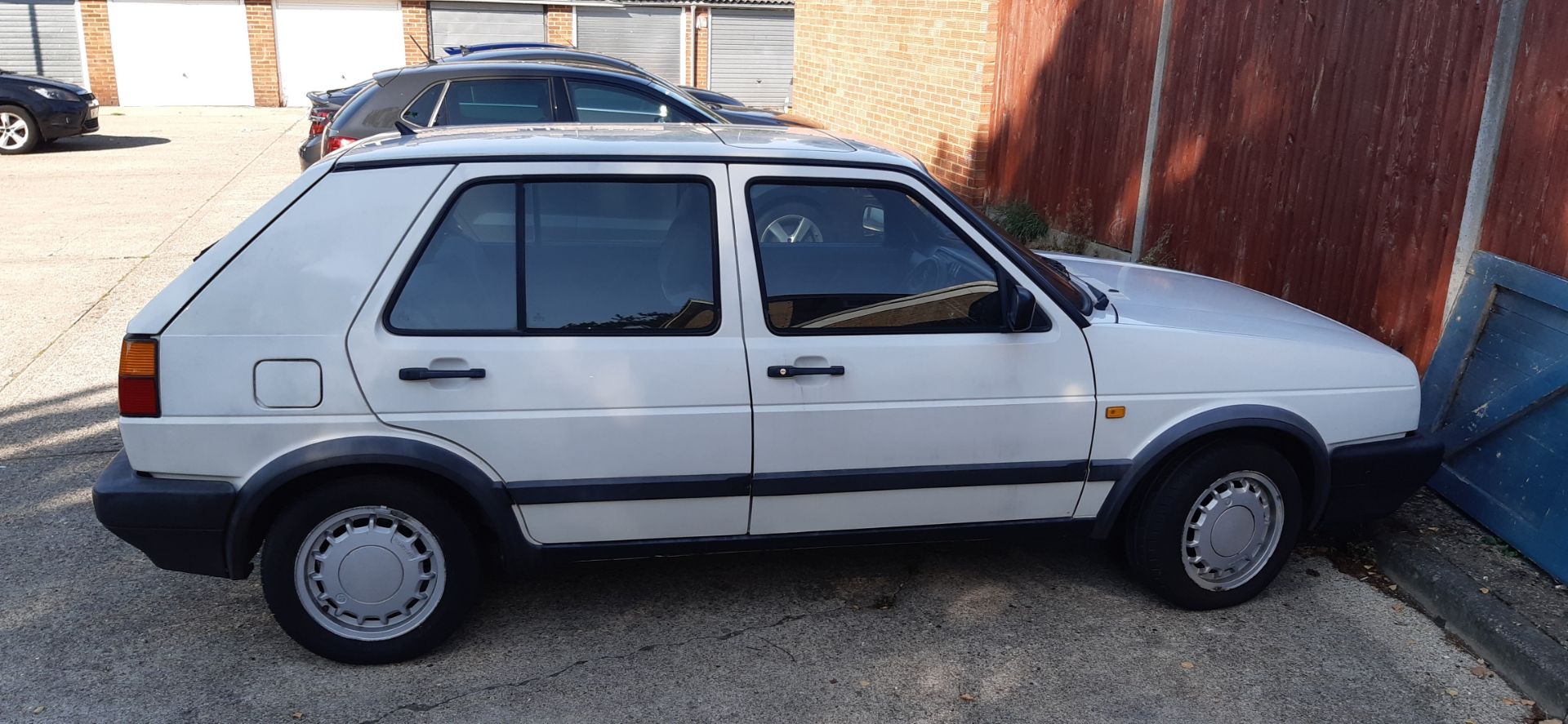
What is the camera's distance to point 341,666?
158 inches

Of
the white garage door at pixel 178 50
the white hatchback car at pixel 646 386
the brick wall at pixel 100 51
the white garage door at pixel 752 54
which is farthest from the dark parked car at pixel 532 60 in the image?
the brick wall at pixel 100 51

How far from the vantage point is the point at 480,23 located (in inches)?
1061

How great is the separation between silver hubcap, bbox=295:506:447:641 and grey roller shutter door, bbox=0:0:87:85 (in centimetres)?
2568

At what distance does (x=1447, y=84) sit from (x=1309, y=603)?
2.71 meters

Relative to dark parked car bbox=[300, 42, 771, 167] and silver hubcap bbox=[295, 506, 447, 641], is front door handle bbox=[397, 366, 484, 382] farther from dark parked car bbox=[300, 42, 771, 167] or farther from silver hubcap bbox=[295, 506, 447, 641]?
dark parked car bbox=[300, 42, 771, 167]

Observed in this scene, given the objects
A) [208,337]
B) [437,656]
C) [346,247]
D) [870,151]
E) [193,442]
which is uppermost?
[870,151]

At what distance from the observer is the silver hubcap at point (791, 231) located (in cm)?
404

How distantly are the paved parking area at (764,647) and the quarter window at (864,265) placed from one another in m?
1.11

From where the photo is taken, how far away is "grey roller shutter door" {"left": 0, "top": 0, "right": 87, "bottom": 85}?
2488 cm

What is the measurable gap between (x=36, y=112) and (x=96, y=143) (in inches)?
79.0

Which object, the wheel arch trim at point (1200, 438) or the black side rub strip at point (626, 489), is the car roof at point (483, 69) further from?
the wheel arch trim at point (1200, 438)

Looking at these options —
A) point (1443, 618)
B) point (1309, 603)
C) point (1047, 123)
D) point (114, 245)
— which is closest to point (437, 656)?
point (1309, 603)

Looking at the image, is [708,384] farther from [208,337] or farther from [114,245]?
[114,245]

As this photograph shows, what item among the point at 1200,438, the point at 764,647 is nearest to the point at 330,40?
the point at 764,647
